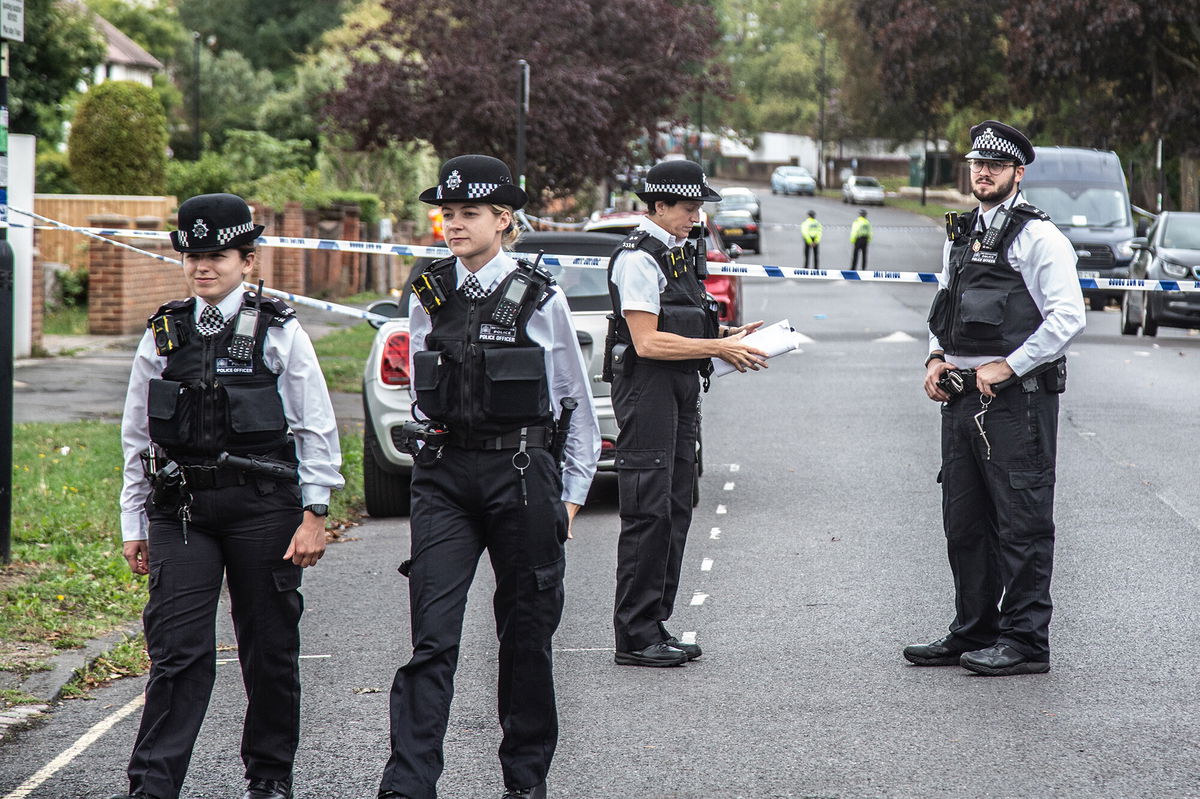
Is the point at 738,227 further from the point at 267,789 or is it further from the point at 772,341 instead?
the point at 267,789

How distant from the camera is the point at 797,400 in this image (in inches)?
592

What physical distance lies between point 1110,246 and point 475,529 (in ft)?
81.7

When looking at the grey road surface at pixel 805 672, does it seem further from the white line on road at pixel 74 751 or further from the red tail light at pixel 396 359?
the red tail light at pixel 396 359

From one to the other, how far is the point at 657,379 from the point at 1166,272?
55.1 ft

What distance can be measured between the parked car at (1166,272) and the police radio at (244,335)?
58.4 feet

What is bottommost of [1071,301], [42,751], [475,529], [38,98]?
[42,751]

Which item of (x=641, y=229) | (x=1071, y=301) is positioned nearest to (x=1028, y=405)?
(x=1071, y=301)

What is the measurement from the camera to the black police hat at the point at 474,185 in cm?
464

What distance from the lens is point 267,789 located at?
4.67 meters

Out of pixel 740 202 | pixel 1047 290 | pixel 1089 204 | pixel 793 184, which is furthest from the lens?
pixel 793 184

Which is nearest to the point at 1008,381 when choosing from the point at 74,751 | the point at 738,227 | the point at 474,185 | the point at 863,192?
the point at 474,185

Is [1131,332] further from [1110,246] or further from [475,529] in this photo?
[475,529]

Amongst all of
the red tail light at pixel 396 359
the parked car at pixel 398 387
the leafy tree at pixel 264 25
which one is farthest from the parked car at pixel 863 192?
the red tail light at pixel 396 359

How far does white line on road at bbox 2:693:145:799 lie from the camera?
16.1ft
